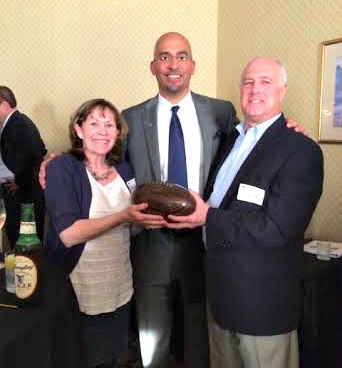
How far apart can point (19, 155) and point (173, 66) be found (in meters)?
1.73

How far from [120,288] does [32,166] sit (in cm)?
196

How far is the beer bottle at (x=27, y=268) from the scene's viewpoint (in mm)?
919

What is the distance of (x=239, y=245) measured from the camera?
4.09 feet

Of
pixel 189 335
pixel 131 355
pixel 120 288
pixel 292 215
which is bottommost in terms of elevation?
pixel 131 355

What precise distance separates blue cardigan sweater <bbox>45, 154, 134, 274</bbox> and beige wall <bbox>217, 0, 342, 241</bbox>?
5.14ft

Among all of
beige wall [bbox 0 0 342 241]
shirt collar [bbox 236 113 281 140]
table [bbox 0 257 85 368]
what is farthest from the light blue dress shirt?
beige wall [bbox 0 0 342 241]

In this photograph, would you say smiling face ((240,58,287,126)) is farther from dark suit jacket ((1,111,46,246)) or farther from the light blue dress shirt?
dark suit jacket ((1,111,46,246))

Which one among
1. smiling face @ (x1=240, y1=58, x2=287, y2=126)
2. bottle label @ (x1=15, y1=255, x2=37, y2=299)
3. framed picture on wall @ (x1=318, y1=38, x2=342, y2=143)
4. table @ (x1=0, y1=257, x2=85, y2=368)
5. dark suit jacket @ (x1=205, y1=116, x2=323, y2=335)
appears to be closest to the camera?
table @ (x1=0, y1=257, x2=85, y2=368)

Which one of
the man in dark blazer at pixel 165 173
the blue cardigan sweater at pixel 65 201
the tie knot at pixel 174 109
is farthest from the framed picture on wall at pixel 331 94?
the blue cardigan sweater at pixel 65 201

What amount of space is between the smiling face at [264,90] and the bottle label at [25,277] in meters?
0.80

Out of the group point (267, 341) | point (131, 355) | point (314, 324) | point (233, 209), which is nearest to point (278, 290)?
point (267, 341)

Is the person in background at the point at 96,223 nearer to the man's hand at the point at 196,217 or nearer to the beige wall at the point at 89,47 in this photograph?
the man's hand at the point at 196,217

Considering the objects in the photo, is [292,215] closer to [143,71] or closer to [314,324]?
[314,324]

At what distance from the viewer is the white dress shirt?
1.74 metres
